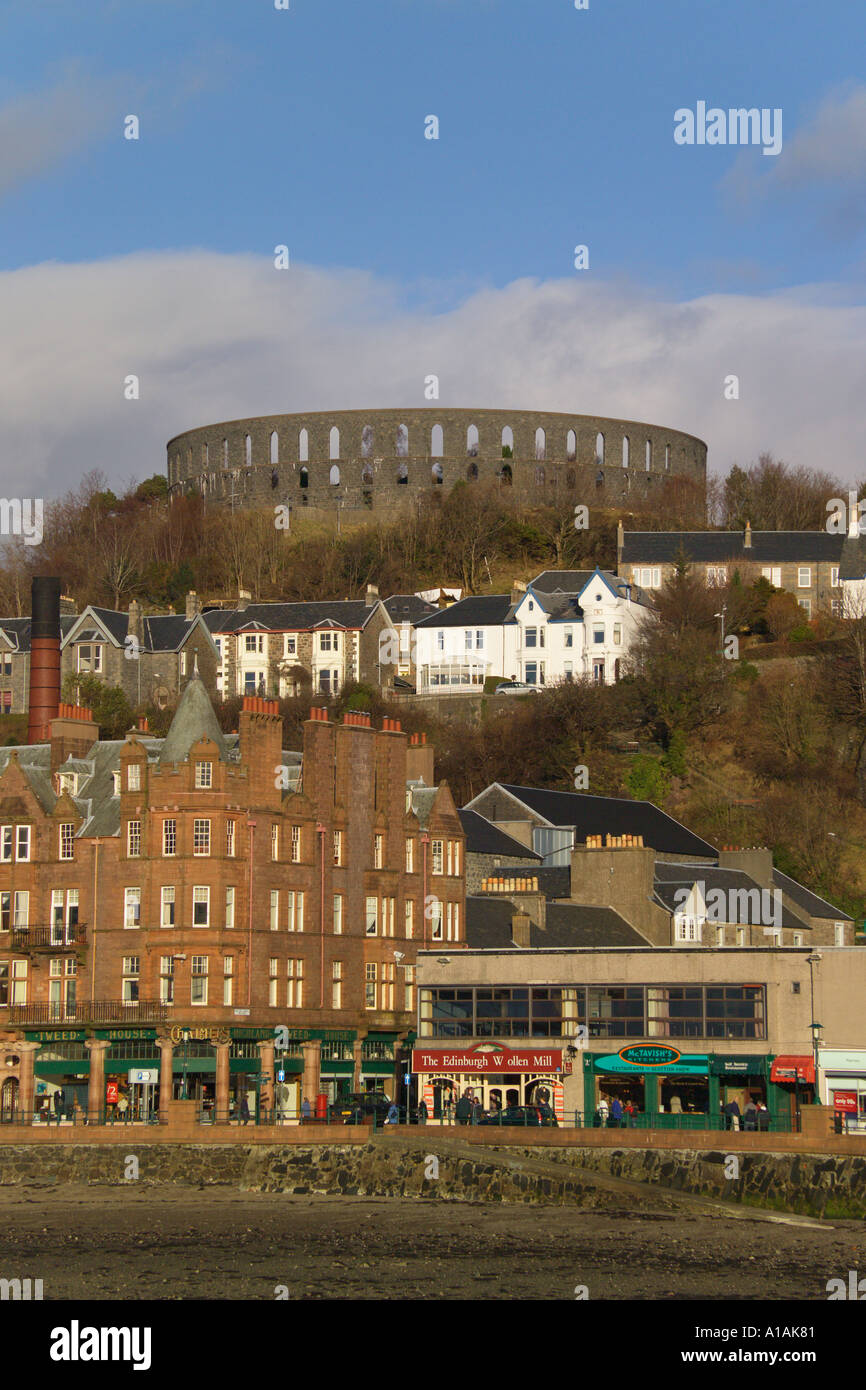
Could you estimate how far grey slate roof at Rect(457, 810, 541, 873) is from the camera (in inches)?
3150

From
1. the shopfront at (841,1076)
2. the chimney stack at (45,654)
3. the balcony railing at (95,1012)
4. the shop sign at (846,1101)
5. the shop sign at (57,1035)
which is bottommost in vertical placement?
the shop sign at (846,1101)

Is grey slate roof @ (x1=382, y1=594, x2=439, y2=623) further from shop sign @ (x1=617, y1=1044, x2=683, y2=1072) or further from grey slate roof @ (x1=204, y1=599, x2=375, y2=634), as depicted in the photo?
shop sign @ (x1=617, y1=1044, x2=683, y2=1072)

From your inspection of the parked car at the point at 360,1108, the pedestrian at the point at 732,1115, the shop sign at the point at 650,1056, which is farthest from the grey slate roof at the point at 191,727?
the pedestrian at the point at 732,1115

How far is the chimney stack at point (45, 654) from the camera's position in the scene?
81.4 meters

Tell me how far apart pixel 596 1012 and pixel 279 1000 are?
375 inches

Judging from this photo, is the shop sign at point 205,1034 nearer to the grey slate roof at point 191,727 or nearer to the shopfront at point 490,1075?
the shopfront at point 490,1075

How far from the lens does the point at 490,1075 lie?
64.3m

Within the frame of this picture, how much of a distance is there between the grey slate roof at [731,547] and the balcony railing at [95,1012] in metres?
60.1

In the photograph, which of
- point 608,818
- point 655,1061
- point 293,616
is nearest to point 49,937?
point 655,1061

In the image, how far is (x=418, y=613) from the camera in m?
122

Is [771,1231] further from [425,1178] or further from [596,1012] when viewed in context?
[596,1012]

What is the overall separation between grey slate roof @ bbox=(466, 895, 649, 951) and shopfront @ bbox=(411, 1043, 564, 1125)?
6230mm

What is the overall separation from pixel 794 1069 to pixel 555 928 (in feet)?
42.7
